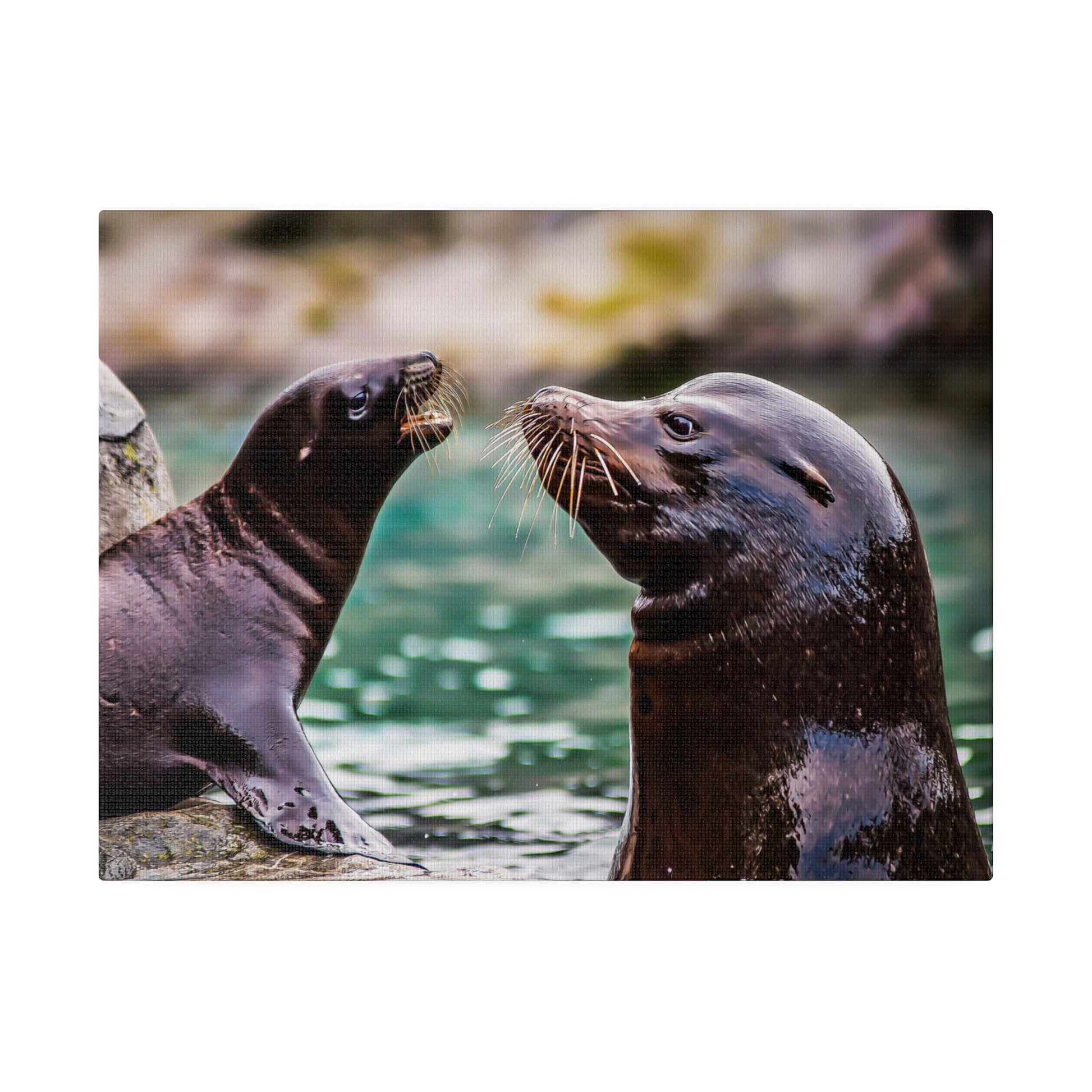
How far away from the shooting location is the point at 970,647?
4719 mm

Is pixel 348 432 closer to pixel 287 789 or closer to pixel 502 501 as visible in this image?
pixel 502 501

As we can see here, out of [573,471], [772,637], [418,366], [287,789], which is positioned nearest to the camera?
[772,637]

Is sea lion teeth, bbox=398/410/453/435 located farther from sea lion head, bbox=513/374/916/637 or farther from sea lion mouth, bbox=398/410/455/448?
sea lion head, bbox=513/374/916/637

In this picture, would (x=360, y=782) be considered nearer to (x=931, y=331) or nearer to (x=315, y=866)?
(x=315, y=866)

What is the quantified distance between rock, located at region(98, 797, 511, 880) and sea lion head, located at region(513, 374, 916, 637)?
4.54 feet

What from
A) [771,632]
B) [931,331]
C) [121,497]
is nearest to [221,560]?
[121,497]

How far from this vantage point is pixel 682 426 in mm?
4301

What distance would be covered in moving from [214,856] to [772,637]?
89.0 inches

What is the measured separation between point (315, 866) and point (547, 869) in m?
0.88

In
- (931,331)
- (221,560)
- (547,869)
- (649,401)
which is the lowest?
(547,869)

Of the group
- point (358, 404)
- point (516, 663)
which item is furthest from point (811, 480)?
point (358, 404)

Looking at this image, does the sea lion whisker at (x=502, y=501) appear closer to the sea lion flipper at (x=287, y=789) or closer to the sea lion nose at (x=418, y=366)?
the sea lion nose at (x=418, y=366)

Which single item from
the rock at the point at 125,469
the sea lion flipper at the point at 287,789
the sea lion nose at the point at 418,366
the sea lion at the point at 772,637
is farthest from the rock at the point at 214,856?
the sea lion nose at the point at 418,366

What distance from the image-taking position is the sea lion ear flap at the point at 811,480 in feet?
13.8
